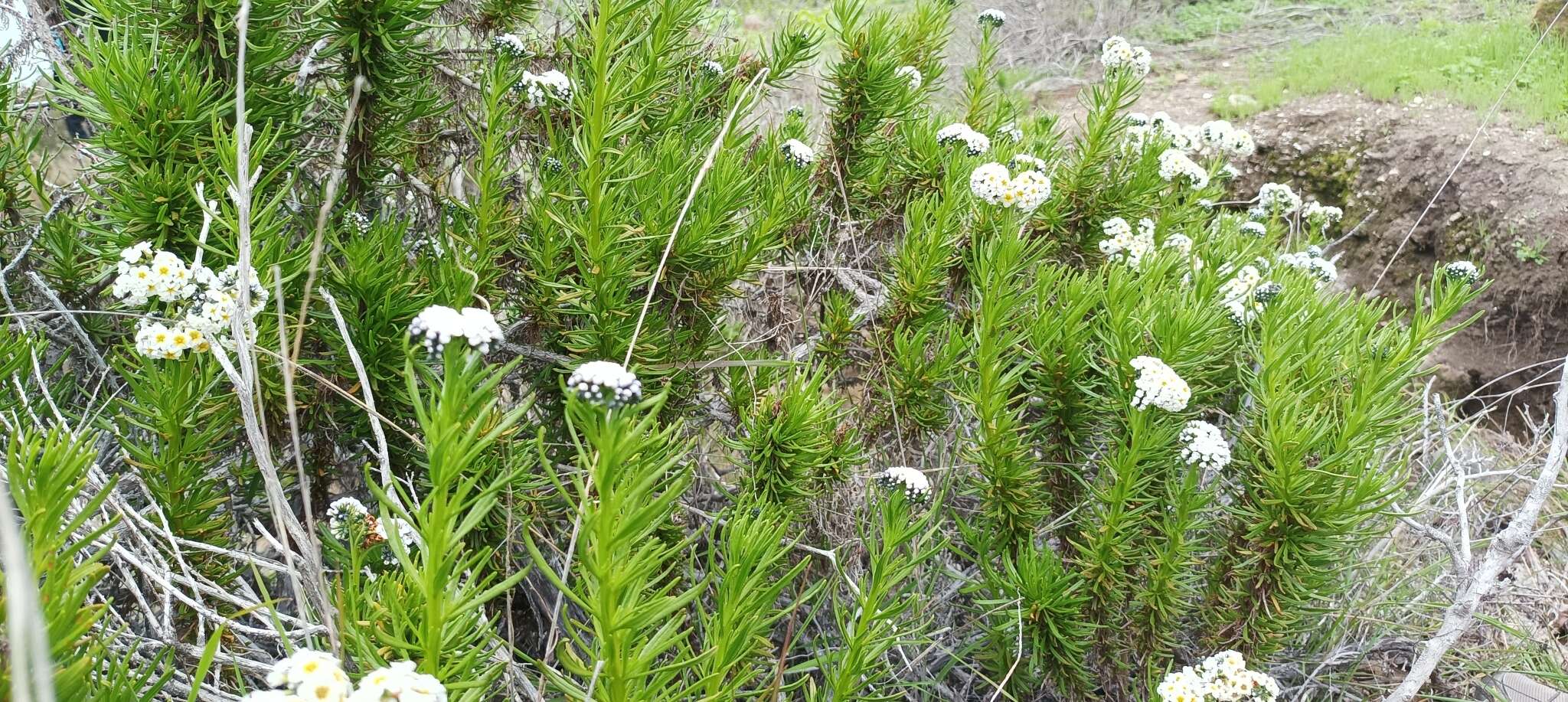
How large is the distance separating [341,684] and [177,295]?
2.75 feet

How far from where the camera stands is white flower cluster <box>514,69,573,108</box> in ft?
6.11

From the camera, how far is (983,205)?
227 centimetres

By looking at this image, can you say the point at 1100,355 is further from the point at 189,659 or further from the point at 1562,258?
the point at 1562,258

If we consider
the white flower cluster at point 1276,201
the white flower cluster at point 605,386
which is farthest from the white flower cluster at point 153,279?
the white flower cluster at point 1276,201

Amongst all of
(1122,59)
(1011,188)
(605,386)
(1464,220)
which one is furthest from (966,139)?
(1464,220)

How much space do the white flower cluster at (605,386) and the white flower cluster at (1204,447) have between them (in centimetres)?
134

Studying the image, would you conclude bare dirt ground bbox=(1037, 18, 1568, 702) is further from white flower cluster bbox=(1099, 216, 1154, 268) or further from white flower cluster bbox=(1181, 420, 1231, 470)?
white flower cluster bbox=(1181, 420, 1231, 470)

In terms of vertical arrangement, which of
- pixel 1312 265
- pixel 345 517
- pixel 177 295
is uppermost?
pixel 177 295

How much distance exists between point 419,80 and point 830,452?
112 cm

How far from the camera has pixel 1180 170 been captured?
2.81m

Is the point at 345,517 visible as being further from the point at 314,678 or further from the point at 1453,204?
the point at 1453,204

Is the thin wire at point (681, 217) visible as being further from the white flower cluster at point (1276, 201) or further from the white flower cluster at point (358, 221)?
the white flower cluster at point (1276, 201)

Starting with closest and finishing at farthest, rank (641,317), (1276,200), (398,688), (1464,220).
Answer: (398,688), (641,317), (1276,200), (1464,220)

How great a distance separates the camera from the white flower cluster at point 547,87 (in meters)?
1.86
